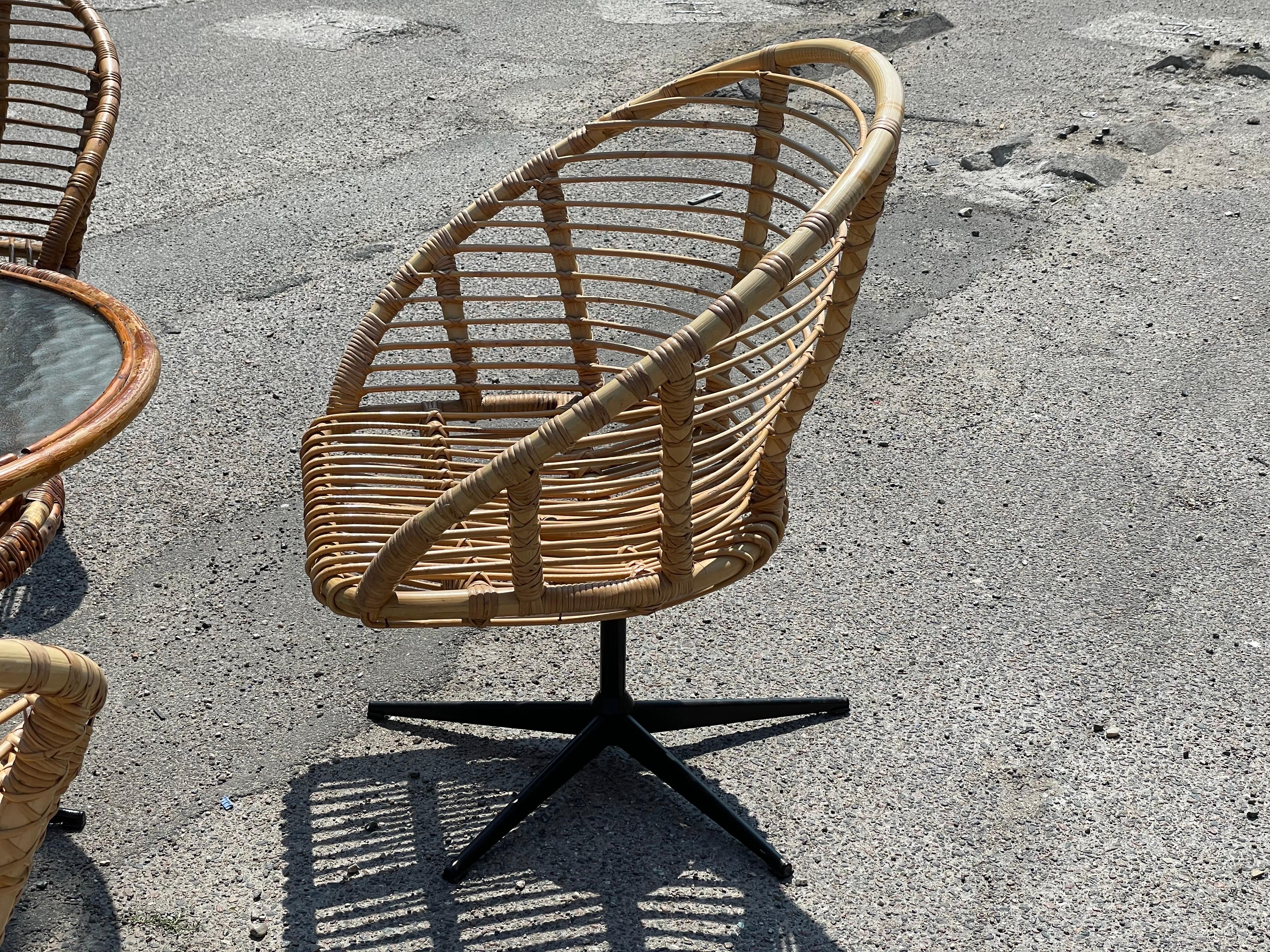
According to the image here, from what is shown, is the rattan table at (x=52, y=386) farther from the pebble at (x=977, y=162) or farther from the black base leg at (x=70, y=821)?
the pebble at (x=977, y=162)

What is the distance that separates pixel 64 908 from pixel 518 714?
0.83 meters

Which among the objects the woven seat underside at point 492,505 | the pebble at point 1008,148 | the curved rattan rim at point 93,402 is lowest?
the pebble at point 1008,148

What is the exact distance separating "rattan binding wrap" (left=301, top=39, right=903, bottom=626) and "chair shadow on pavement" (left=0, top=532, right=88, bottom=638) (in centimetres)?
83

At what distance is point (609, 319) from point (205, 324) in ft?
4.00

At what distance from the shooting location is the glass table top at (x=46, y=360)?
2027mm

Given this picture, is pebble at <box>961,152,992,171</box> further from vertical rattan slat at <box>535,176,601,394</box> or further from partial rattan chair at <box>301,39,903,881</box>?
vertical rattan slat at <box>535,176,601,394</box>

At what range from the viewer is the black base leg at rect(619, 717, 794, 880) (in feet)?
7.61

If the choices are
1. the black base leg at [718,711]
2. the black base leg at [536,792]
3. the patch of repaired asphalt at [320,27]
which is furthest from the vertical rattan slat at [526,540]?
the patch of repaired asphalt at [320,27]

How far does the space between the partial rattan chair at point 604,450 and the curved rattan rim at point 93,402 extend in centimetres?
35

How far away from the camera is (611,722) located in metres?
2.49

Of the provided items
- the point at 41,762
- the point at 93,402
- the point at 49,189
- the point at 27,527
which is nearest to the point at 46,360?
the point at 93,402

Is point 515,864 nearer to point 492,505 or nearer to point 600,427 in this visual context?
point 492,505

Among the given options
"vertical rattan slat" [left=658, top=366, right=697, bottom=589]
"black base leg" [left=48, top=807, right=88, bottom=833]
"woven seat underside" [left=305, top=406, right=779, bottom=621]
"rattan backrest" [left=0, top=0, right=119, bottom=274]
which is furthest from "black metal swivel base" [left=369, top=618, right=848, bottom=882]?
"rattan backrest" [left=0, top=0, right=119, bottom=274]

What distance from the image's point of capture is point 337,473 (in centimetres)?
238
